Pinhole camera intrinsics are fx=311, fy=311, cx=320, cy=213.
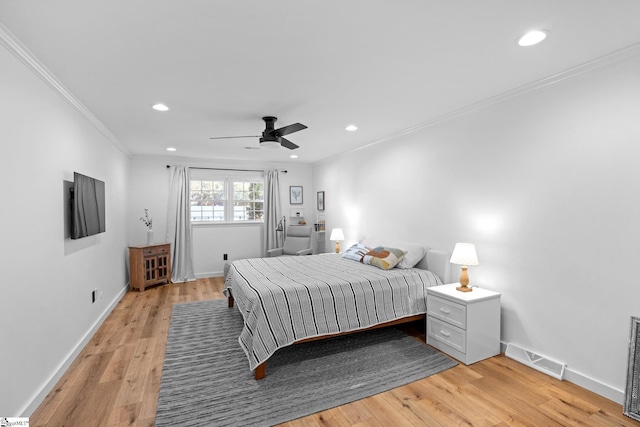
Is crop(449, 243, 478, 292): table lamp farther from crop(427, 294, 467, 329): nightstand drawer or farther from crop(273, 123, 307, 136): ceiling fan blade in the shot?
crop(273, 123, 307, 136): ceiling fan blade

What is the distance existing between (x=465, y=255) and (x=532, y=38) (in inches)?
73.9

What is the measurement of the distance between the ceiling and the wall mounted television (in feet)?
2.67

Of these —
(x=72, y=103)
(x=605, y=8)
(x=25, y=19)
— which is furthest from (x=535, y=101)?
(x=72, y=103)

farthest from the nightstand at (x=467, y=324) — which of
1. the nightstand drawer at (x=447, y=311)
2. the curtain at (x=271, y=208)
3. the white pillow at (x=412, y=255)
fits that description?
the curtain at (x=271, y=208)

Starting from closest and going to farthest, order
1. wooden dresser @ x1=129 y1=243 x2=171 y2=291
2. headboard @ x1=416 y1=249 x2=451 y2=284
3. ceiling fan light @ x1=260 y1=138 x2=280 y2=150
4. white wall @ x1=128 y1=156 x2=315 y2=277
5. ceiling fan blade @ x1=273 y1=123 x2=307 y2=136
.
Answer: ceiling fan blade @ x1=273 y1=123 x2=307 y2=136
ceiling fan light @ x1=260 y1=138 x2=280 y2=150
headboard @ x1=416 y1=249 x2=451 y2=284
wooden dresser @ x1=129 y1=243 x2=171 y2=291
white wall @ x1=128 y1=156 x2=315 y2=277

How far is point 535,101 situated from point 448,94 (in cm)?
74

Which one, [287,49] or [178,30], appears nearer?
[178,30]

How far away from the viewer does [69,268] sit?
9.36 ft

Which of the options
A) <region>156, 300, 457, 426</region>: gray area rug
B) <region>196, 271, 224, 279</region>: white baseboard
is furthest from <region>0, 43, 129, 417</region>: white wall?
<region>196, 271, 224, 279</region>: white baseboard

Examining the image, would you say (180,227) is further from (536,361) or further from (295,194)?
(536,361)

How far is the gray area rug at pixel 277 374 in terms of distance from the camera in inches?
85.2

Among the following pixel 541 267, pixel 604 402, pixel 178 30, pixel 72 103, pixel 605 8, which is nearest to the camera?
pixel 605 8

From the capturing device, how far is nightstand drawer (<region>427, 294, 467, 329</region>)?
2846mm

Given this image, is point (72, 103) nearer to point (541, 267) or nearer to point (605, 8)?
point (605, 8)
